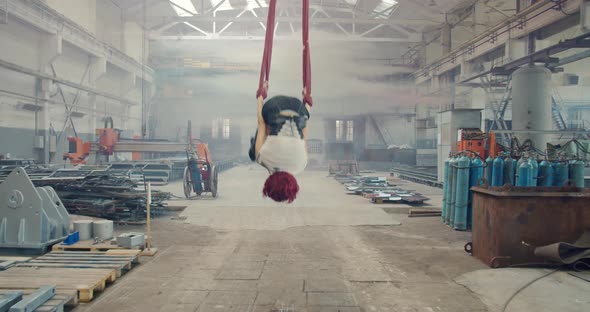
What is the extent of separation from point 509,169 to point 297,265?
4.39 metres

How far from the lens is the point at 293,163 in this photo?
2785mm

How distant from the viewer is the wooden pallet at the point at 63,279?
11.4 ft

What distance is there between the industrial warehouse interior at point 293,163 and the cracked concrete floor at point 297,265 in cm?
3

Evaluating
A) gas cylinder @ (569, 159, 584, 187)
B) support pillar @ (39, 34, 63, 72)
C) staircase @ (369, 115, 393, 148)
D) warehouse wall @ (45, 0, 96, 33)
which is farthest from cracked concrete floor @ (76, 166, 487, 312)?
staircase @ (369, 115, 393, 148)

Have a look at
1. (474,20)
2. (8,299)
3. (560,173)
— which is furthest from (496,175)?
(474,20)

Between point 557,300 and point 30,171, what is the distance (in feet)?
33.3

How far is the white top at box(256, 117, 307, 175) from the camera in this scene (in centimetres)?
271

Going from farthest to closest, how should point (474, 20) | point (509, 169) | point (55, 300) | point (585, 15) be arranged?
1. point (474, 20)
2. point (585, 15)
3. point (509, 169)
4. point (55, 300)

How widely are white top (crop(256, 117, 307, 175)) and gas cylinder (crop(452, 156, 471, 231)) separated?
15.2 feet

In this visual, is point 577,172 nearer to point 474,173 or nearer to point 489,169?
point 489,169

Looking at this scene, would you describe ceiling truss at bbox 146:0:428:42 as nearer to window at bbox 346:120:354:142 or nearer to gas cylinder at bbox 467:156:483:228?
window at bbox 346:120:354:142

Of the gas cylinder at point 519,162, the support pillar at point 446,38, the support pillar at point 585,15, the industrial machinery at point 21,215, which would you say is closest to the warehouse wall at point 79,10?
the industrial machinery at point 21,215

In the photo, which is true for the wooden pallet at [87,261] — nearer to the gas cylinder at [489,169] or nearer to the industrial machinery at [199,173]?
the industrial machinery at [199,173]

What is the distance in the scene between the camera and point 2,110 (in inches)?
435
